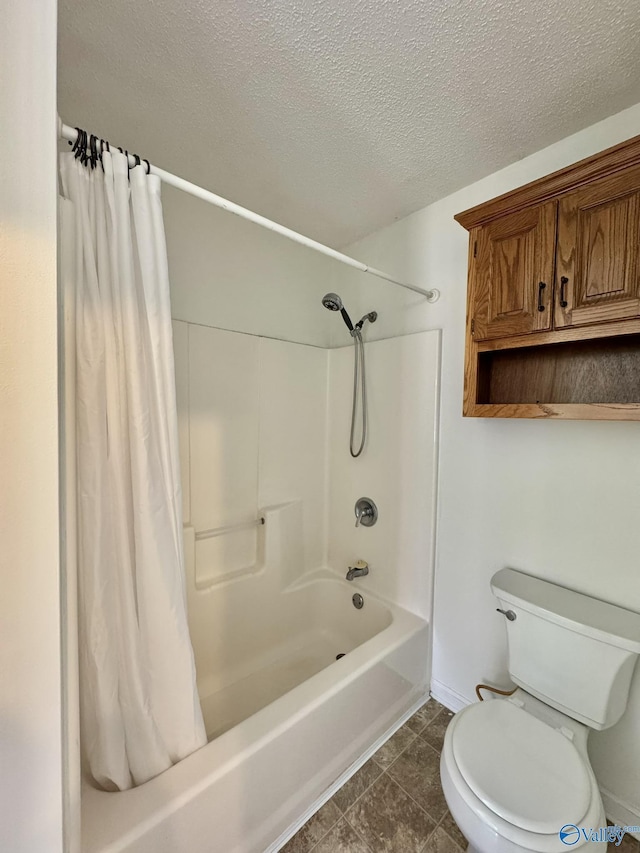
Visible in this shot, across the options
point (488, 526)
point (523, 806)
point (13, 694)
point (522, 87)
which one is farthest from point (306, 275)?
point (523, 806)

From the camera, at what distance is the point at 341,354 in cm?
215

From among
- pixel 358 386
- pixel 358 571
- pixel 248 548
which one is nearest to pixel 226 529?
pixel 248 548

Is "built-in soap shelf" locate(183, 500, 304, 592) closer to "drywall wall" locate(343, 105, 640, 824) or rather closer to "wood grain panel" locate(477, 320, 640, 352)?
"drywall wall" locate(343, 105, 640, 824)

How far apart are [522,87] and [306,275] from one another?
1291 mm

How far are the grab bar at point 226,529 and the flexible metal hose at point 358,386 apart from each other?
655mm

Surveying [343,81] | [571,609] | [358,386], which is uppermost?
[343,81]

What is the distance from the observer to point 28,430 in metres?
0.53

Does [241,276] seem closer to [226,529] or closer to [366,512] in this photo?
[226,529]

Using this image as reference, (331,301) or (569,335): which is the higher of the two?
(331,301)

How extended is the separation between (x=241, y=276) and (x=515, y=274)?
4.30 ft

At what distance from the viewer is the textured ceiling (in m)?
0.91

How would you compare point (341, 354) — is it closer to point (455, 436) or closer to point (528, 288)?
point (455, 436)

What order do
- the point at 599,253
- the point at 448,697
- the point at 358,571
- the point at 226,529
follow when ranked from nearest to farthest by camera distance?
the point at 599,253, the point at 448,697, the point at 226,529, the point at 358,571

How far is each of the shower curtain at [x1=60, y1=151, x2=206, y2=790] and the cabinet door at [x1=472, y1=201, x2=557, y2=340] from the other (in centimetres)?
110
